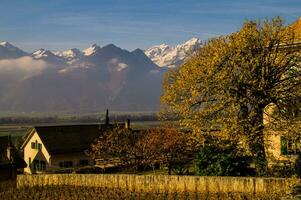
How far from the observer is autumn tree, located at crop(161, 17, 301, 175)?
112ft

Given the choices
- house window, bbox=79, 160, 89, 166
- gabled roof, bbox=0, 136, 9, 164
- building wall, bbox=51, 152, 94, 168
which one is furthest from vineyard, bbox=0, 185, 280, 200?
house window, bbox=79, 160, 89, 166

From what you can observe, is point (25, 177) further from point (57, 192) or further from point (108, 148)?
point (108, 148)

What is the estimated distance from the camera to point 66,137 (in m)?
74.1

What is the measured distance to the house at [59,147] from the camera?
7169 cm

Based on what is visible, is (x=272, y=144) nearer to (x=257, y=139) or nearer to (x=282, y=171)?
(x=282, y=171)

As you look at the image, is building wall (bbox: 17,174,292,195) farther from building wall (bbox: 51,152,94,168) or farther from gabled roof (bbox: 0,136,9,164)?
building wall (bbox: 51,152,94,168)

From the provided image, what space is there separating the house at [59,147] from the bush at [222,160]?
35008 millimetres

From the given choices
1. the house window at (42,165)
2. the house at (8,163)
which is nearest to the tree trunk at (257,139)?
the house at (8,163)

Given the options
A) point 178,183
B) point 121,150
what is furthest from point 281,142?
point 121,150

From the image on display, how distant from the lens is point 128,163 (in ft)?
174

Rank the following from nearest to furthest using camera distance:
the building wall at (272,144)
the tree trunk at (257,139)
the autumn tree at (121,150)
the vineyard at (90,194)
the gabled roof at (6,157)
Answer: the vineyard at (90,194) < the tree trunk at (257,139) < the building wall at (272,144) < the autumn tree at (121,150) < the gabled roof at (6,157)

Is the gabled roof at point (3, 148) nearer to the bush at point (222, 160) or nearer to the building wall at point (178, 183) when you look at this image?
the building wall at point (178, 183)

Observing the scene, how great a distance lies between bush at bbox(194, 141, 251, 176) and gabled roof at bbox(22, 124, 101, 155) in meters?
38.7

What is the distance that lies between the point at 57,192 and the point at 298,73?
2091 cm
